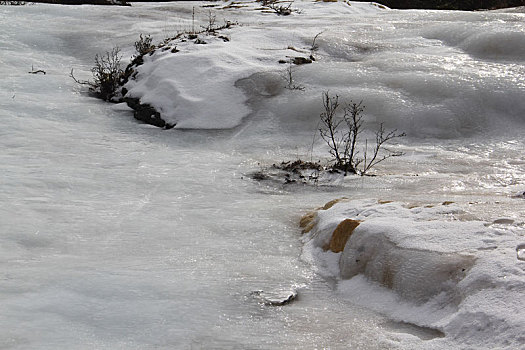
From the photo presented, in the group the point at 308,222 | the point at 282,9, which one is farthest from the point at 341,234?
the point at 282,9

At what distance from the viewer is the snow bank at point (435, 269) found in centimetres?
277

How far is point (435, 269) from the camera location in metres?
3.26

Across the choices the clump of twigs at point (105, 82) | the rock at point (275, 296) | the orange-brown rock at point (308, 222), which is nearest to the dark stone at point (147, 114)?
the clump of twigs at point (105, 82)

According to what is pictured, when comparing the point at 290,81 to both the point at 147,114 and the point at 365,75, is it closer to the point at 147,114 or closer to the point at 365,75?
the point at 365,75

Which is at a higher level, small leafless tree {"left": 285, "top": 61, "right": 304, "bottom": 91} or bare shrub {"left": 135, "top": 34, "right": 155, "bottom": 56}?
bare shrub {"left": 135, "top": 34, "right": 155, "bottom": 56}

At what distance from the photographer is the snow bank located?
2773 millimetres

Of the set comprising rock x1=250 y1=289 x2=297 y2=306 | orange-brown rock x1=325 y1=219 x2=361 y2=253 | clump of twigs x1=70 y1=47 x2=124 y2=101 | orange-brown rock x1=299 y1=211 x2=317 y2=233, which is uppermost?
clump of twigs x1=70 y1=47 x2=124 y2=101

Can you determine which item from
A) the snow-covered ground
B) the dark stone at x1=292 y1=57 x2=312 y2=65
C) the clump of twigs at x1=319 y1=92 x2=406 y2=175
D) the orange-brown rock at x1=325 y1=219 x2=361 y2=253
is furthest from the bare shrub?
the orange-brown rock at x1=325 y1=219 x2=361 y2=253

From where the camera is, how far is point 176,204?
505 centimetres

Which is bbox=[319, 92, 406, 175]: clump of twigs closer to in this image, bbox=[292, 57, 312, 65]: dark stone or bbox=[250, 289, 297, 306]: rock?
bbox=[292, 57, 312, 65]: dark stone

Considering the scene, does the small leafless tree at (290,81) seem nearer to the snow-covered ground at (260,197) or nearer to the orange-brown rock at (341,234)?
the snow-covered ground at (260,197)

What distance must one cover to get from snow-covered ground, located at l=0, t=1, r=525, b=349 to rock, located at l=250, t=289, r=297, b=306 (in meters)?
0.04

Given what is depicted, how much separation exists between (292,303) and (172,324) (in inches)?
27.1

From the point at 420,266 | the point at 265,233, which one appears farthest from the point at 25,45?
the point at 420,266
